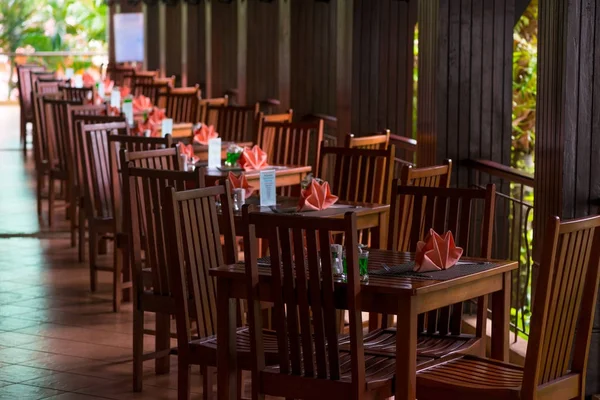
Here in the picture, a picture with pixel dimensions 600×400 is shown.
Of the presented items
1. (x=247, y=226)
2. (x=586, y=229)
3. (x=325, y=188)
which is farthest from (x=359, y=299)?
(x=325, y=188)

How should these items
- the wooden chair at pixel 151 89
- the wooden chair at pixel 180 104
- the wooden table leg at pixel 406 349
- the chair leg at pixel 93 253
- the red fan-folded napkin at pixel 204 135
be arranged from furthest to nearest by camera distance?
1. the wooden chair at pixel 151 89
2. the wooden chair at pixel 180 104
3. the red fan-folded napkin at pixel 204 135
4. the chair leg at pixel 93 253
5. the wooden table leg at pixel 406 349

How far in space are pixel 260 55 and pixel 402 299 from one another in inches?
350

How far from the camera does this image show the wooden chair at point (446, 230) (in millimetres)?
3967

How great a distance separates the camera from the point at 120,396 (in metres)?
4.84

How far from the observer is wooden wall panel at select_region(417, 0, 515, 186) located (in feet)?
19.6

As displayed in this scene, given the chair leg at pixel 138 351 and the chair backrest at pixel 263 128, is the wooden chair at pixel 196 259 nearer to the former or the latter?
the chair leg at pixel 138 351

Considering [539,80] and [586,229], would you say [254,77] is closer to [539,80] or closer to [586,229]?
[539,80]

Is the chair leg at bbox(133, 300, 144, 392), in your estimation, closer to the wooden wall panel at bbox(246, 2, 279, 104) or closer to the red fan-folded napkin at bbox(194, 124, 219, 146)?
the red fan-folded napkin at bbox(194, 124, 219, 146)

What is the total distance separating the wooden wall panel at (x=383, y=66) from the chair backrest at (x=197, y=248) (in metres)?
4.08

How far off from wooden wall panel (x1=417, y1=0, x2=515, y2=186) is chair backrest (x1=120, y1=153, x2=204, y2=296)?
1817 millimetres

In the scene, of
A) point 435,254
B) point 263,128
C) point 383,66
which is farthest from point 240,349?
point 383,66

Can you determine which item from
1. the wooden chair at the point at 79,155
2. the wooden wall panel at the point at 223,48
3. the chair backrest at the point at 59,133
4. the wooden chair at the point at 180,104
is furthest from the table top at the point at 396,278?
the wooden wall panel at the point at 223,48

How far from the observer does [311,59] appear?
33.3 feet

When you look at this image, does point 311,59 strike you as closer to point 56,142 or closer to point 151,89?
point 56,142
